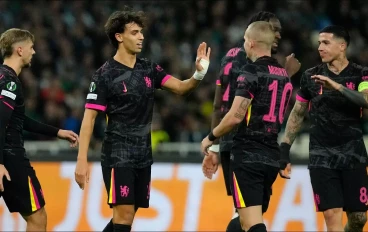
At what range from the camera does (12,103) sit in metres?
7.94

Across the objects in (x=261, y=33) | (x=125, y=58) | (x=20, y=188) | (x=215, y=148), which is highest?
(x=261, y=33)

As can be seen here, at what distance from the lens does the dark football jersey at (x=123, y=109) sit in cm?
788

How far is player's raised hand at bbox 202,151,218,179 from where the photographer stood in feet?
27.7

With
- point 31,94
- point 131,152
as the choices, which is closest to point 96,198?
point 131,152

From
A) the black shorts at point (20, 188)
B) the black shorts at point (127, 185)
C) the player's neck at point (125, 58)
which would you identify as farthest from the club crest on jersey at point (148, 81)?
the black shorts at point (20, 188)

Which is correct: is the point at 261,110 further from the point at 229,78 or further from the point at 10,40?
the point at 10,40

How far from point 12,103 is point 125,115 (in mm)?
991

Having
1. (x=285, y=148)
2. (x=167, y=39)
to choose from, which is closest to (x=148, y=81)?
(x=285, y=148)

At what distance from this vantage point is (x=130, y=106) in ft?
25.9

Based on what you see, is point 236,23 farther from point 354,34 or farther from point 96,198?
point 96,198

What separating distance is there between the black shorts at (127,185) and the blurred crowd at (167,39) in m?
7.13

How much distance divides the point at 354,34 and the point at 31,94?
6.25m

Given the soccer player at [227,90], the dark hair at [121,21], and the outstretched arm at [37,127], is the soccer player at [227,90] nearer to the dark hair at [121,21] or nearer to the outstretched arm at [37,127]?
the dark hair at [121,21]

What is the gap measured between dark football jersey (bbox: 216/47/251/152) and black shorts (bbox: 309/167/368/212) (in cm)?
91
